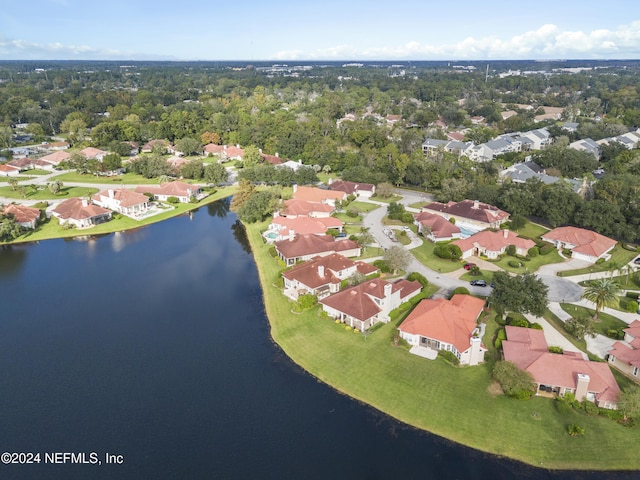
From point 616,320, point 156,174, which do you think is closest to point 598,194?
point 616,320

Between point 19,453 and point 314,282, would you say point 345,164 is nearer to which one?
point 314,282

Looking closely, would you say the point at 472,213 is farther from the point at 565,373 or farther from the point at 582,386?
the point at 582,386

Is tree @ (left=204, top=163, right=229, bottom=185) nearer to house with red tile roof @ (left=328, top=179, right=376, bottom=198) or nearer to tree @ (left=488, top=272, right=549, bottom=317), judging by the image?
house with red tile roof @ (left=328, top=179, right=376, bottom=198)

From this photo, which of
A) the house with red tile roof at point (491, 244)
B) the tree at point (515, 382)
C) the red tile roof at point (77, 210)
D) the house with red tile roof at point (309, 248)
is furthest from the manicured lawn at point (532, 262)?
the red tile roof at point (77, 210)

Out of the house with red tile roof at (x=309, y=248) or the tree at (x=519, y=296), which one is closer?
the tree at (x=519, y=296)

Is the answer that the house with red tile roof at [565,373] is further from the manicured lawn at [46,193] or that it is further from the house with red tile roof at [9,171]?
the house with red tile roof at [9,171]

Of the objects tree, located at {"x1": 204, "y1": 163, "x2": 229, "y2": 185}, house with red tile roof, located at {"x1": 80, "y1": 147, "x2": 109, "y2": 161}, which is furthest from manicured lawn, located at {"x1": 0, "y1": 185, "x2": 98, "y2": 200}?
house with red tile roof, located at {"x1": 80, "y1": 147, "x2": 109, "y2": 161}
